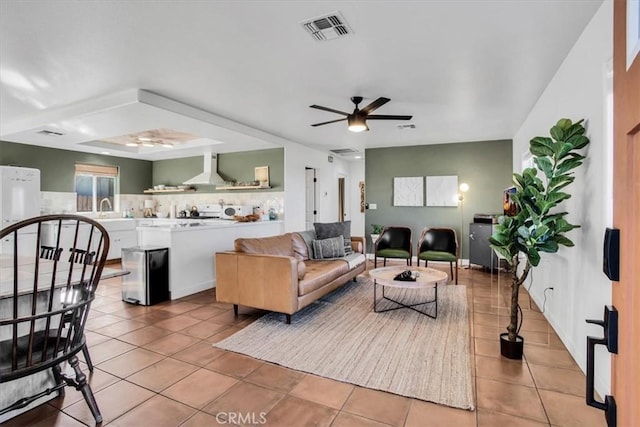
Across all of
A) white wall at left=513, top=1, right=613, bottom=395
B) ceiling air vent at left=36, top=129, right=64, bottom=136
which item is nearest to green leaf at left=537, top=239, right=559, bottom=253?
white wall at left=513, top=1, right=613, bottom=395

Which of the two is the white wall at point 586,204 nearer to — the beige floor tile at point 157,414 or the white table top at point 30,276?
the beige floor tile at point 157,414

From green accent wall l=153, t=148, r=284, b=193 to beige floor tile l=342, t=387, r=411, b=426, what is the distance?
15.8 feet

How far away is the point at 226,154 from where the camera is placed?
23.7 ft

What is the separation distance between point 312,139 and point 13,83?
14.2 feet

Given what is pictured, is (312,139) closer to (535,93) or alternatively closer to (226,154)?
(226,154)

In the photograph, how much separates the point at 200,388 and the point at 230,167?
5.53 metres

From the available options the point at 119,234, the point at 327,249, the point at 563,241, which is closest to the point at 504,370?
the point at 563,241

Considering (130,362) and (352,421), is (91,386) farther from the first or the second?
(352,421)

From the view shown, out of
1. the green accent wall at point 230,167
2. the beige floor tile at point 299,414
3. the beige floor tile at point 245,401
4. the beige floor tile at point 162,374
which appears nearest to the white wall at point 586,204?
the beige floor tile at point 299,414

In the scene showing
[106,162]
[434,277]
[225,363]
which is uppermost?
[106,162]

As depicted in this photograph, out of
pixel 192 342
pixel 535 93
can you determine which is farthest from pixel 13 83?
pixel 535 93

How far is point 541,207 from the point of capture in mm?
2379

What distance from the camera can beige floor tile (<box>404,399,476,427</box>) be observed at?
1.86m

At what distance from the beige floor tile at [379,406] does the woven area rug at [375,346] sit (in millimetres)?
72
